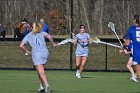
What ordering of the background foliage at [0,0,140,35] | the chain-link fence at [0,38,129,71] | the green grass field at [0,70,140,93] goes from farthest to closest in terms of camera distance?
the background foliage at [0,0,140,35], the chain-link fence at [0,38,129,71], the green grass field at [0,70,140,93]

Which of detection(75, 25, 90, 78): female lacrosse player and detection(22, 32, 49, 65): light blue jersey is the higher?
detection(22, 32, 49, 65): light blue jersey

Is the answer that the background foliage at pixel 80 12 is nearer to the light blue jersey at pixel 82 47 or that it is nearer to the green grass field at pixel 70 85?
the light blue jersey at pixel 82 47

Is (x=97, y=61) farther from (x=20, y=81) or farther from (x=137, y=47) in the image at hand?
(x=137, y=47)

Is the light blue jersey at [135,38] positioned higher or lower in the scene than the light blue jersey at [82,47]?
higher

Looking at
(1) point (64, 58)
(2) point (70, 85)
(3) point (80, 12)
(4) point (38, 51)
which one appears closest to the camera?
(4) point (38, 51)

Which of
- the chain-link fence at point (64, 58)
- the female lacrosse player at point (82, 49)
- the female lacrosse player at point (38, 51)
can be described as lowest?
the chain-link fence at point (64, 58)

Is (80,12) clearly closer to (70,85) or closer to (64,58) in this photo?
(64,58)

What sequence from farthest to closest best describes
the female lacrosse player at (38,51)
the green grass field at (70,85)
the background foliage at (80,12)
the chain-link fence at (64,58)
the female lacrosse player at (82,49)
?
1. the background foliage at (80,12)
2. the chain-link fence at (64,58)
3. the female lacrosse player at (82,49)
4. the green grass field at (70,85)
5. the female lacrosse player at (38,51)

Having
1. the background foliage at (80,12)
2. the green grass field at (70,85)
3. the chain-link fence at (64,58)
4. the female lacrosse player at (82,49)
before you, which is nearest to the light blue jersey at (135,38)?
the green grass field at (70,85)

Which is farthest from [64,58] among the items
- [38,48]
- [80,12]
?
[80,12]

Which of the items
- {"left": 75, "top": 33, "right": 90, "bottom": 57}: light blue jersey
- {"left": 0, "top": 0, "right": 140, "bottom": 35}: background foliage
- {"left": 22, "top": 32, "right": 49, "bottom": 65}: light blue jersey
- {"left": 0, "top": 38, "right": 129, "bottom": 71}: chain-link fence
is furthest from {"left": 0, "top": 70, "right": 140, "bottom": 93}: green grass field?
{"left": 0, "top": 0, "right": 140, "bottom": 35}: background foliage

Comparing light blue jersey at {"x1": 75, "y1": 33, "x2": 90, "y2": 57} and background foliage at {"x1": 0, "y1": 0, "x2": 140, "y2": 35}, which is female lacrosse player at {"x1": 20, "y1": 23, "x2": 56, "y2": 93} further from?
background foliage at {"x1": 0, "y1": 0, "x2": 140, "y2": 35}

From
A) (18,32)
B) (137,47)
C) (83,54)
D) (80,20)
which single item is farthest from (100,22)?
(137,47)

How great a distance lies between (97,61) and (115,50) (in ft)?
3.21
